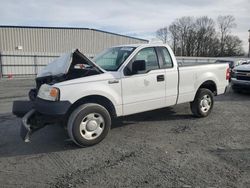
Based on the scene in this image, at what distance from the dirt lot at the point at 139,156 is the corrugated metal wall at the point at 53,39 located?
22.7 meters

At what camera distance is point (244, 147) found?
4969 mm

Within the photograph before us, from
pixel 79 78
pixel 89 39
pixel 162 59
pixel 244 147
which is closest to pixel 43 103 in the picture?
pixel 79 78

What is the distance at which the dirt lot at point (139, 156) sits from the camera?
374 centimetres

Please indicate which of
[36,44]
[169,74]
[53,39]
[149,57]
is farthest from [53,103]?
[53,39]

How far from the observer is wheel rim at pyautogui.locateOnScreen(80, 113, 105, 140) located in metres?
5.00

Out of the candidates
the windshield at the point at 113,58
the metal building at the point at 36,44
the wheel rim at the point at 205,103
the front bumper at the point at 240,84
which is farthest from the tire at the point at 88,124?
the metal building at the point at 36,44

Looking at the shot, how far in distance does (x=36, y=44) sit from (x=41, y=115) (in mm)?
25216

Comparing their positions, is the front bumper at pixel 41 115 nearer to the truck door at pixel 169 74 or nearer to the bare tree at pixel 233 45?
the truck door at pixel 169 74

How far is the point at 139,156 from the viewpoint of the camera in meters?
4.58

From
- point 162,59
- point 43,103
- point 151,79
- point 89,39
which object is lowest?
point 43,103

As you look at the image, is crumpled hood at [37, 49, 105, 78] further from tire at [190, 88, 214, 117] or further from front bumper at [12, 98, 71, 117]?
tire at [190, 88, 214, 117]

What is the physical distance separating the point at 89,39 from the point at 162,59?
26.5 meters

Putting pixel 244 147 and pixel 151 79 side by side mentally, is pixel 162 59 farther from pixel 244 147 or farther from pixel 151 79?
pixel 244 147

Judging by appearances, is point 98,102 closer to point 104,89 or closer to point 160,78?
point 104,89
